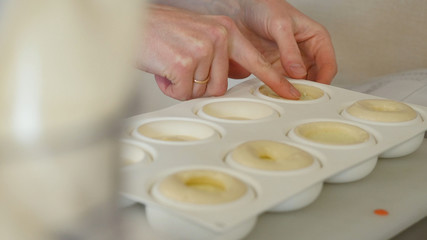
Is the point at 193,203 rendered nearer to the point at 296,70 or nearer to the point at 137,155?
the point at 137,155

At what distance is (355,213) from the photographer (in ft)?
2.32

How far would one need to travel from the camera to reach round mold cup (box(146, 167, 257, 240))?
581mm

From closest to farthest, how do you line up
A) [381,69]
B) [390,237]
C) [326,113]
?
1. [390,237]
2. [326,113]
3. [381,69]

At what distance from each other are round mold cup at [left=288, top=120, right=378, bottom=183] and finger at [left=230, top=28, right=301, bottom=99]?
0.18m

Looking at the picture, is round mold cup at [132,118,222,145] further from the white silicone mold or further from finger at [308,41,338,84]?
finger at [308,41,338,84]

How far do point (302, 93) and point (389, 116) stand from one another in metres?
0.23

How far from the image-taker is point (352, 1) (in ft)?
6.02

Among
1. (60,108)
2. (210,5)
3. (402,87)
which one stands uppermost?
(60,108)

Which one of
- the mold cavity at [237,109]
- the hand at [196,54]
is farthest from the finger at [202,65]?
the mold cavity at [237,109]

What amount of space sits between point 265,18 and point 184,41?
0.27 m

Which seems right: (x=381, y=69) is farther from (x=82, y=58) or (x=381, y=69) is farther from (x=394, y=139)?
(x=82, y=58)

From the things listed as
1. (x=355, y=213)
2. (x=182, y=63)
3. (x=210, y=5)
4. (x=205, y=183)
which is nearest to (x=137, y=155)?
(x=205, y=183)

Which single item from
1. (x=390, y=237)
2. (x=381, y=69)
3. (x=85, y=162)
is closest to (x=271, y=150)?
(x=390, y=237)

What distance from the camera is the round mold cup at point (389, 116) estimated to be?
881 mm
